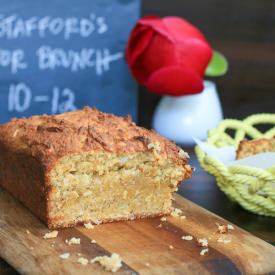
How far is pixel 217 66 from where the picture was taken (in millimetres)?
2490

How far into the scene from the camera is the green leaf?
248 centimetres

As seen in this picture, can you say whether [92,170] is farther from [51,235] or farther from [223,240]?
[223,240]

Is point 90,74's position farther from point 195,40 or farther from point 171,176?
point 171,176

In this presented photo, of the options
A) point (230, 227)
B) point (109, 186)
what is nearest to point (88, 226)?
point (109, 186)

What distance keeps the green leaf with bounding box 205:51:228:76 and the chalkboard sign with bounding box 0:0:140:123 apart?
0.27 metres

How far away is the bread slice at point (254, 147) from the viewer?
6.30ft

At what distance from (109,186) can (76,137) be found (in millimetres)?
137

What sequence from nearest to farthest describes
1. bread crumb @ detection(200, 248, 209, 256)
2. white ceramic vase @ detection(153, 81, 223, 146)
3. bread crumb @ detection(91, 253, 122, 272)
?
bread crumb @ detection(91, 253, 122, 272) → bread crumb @ detection(200, 248, 209, 256) → white ceramic vase @ detection(153, 81, 223, 146)

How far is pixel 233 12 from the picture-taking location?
2680mm

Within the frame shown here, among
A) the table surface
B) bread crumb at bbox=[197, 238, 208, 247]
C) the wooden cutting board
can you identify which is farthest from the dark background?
bread crumb at bbox=[197, 238, 208, 247]

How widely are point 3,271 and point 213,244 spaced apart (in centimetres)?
45

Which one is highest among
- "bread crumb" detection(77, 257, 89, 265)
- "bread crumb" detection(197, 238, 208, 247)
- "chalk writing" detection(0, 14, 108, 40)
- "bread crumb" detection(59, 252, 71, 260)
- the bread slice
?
"chalk writing" detection(0, 14, 108, 40)

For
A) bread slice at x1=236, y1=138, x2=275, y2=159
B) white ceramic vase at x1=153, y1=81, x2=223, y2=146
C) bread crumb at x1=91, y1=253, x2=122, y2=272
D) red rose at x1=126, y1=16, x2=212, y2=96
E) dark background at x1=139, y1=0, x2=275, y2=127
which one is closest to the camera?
bread crumb at x1=91, y1=253, x2=122, y2=272

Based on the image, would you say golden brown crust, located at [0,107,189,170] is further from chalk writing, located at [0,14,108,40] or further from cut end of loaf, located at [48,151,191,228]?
chalk writing, located at [0,14,108,40]
